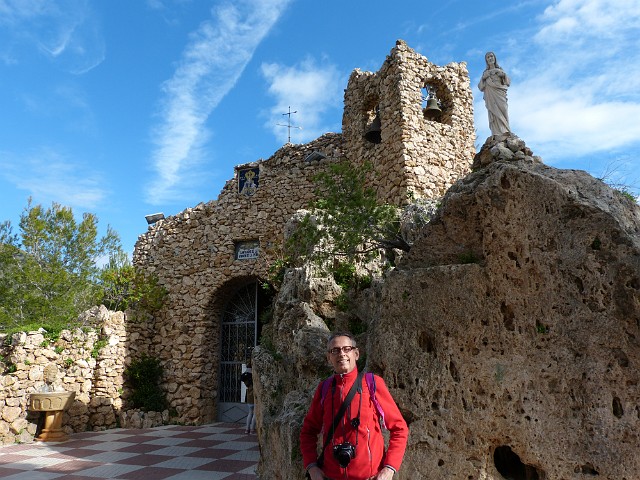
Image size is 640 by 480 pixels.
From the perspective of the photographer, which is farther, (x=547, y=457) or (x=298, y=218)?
(x=298, y=218)

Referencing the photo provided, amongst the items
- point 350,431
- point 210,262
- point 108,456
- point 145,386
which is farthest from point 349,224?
point 145,386

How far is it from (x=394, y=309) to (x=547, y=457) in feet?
4.85

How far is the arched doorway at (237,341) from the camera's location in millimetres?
12328

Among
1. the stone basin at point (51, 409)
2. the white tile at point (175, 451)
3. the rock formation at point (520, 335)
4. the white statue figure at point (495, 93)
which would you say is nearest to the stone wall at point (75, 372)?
the stone basin at point (51, 409)

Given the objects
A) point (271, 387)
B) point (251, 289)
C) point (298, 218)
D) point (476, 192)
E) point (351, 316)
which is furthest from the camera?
point (251, 289)

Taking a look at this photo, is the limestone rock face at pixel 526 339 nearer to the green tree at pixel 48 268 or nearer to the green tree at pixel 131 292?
the green tree at pixel 131 292

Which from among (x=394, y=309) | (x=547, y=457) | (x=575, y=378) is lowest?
(x=547, y=457)

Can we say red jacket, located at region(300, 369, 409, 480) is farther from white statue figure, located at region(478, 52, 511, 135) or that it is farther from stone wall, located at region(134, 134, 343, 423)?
stone wall, located at region(134, 134, 343, 423)

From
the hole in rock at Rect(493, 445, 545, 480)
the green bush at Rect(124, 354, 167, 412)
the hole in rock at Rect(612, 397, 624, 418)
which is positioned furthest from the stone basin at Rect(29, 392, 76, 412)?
the hole in rock at Rect(612, 397, 624, 418)

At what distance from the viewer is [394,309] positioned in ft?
12.5

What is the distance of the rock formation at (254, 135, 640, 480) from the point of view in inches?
116

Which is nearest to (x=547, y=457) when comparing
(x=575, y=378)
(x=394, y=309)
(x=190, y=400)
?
(x=575, y=378)

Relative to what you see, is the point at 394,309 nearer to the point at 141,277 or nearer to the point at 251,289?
the point at 251,289

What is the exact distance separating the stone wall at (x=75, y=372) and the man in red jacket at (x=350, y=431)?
31.3 feet
